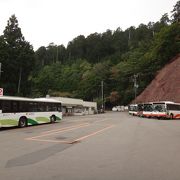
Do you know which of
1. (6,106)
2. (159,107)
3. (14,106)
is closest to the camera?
(6,106)

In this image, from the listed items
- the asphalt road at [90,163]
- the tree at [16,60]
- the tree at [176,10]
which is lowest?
the asphalt road at [90,163]

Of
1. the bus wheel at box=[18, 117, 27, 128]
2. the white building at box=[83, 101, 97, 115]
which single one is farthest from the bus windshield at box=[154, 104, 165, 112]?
the white building at box=[83, 101, 97, 115]

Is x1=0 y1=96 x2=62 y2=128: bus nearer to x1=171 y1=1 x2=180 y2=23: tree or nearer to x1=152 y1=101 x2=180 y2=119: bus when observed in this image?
x1=152 y1=101 x2=180 y2=119: bus

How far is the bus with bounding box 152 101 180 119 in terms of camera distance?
141 ft

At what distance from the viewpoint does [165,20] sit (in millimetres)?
147375

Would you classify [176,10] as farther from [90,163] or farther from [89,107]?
[90,163]

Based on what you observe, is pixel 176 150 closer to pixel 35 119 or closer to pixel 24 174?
pixel 24 174

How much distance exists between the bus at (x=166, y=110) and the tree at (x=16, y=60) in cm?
3147

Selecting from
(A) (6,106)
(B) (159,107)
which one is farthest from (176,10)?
(A) (6,106)

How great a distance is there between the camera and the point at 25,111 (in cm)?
2698

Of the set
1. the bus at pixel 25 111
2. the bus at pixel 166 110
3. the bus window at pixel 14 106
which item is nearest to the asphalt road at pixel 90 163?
the bus at pixel 25 111

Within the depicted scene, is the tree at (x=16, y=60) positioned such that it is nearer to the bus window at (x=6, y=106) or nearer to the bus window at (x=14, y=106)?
the bus window at (x=14, y=106)

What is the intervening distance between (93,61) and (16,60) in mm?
93569

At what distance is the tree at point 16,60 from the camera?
63328mm
